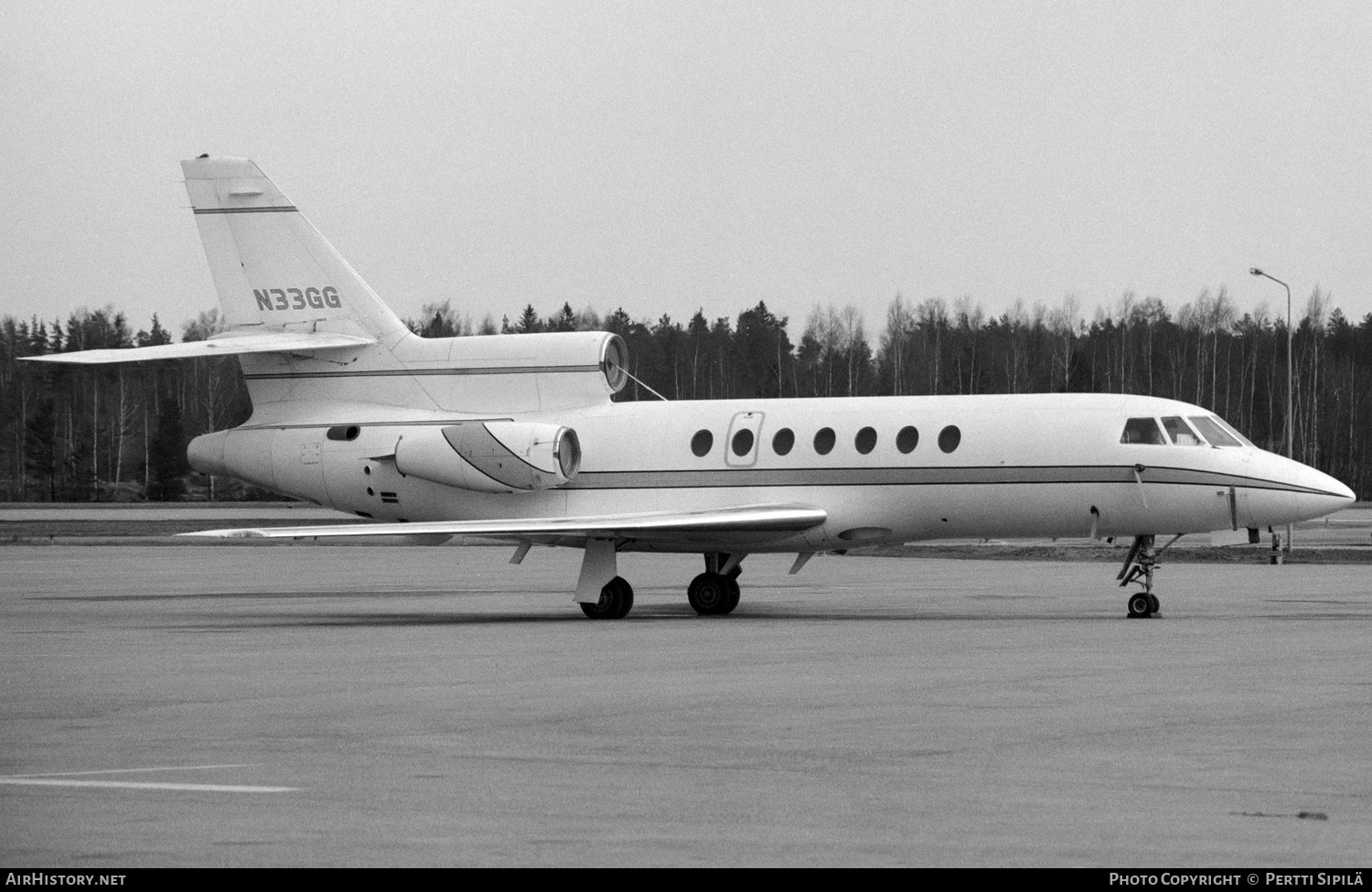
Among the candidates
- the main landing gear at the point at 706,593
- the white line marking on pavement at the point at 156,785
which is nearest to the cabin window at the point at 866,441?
the main landing gear at the point at 706,593

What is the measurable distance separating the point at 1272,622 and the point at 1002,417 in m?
4.56

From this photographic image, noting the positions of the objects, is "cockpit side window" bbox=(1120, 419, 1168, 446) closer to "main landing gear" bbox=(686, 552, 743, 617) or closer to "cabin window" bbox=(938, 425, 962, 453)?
"cabin window" bbox=(938, 425, 962, 453)

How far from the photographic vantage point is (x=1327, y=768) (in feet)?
33.1

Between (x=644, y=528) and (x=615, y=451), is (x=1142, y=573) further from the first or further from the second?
(x=615, y=451)

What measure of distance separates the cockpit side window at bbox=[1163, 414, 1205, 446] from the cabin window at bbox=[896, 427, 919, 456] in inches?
130

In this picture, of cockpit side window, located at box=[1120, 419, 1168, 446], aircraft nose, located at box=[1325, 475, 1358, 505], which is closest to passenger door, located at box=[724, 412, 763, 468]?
cockpit side window, located at box=[1120, 419, 1168, 446]

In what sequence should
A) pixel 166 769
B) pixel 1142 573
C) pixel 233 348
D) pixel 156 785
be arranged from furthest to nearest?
pixel 233 348 → pixel 1142 573 → pixel 166 769 → pixel 156 785

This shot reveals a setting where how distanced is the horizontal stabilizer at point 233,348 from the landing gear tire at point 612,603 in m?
5.89

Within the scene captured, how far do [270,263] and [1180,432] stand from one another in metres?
13.7

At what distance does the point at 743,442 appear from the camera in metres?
25.5

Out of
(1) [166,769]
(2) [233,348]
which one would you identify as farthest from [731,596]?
(1) [166,769]

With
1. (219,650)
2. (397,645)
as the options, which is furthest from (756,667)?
(219,650)

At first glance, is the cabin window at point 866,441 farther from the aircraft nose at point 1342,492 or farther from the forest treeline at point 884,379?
the forest treeline at point 884,379

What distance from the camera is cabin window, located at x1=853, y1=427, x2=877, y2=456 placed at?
973 inches
